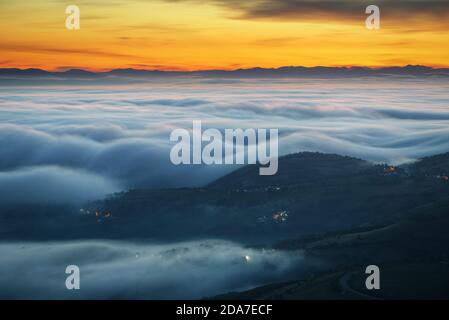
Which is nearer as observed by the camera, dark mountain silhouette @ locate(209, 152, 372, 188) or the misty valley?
the misty valley

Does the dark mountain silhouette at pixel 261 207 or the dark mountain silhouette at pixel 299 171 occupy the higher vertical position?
the dark mountain silhouette at pixel 299 171

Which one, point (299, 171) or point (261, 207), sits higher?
point (299, 171)

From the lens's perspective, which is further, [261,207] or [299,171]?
[299,171]

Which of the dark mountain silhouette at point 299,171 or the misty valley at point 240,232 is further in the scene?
the dark mountain silhouette at point 299,171

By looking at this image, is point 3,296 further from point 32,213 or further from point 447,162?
point 447,162

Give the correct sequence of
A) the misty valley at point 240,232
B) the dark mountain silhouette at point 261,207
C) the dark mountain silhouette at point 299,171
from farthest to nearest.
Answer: the dark mountain silhouette at point 299,171
the dark mountain silhouette at point 261,207
the misty valley at point 240,232

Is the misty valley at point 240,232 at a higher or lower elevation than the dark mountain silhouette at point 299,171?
lower

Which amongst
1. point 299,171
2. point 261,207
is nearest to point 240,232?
point 261,207

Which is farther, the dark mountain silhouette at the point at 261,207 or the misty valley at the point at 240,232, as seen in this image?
the dark mountain silhouette at the point at 261,207

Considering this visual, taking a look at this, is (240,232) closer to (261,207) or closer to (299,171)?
(261,207)

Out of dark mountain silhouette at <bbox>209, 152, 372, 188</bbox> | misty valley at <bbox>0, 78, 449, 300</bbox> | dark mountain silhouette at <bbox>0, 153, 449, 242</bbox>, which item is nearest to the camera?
misty valley at <bbox>0, 78, 449, 300</bbox>

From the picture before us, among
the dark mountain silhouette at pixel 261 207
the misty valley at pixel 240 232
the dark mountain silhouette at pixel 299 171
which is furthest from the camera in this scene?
the dark mountain silhouette at pixel 299 171

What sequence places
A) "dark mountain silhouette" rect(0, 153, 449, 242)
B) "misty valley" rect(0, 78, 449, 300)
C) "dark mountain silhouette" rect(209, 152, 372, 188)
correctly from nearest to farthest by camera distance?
"misty valley" rect(0, 78, 449, 300)
"dark mountain silhouette" rect(0, 153, 449, 242)
"dark mountain silhouette" rect(209, 152, 372, 188)
